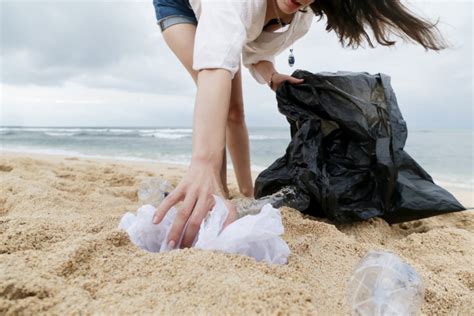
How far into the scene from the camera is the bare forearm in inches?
41.2

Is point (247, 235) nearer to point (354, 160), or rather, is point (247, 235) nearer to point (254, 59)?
point (354, 160)

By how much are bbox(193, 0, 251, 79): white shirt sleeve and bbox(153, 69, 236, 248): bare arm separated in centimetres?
3

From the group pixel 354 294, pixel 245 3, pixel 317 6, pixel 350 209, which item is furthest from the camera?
pixel 317 6

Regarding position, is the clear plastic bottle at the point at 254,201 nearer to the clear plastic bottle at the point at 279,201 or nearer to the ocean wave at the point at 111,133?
the clear plastic bottle at the point at 279,201

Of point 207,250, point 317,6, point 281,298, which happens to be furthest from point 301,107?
point 281,298

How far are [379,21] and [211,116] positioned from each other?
39.8 inches

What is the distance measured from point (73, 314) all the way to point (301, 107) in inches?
51.2

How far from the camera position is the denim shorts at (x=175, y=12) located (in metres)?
1.74

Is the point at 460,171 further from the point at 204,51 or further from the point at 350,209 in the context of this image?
the point at 204,51

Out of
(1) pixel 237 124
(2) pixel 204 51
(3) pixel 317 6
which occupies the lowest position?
(1) pixel 237 124

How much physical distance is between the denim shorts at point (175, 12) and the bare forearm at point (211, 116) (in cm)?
70

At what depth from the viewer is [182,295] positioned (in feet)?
2.31

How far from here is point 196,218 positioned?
953mm

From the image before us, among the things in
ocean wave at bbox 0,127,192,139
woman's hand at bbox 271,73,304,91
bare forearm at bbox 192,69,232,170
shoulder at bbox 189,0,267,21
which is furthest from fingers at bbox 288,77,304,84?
ocean wave at bbox 0,127,192,139
